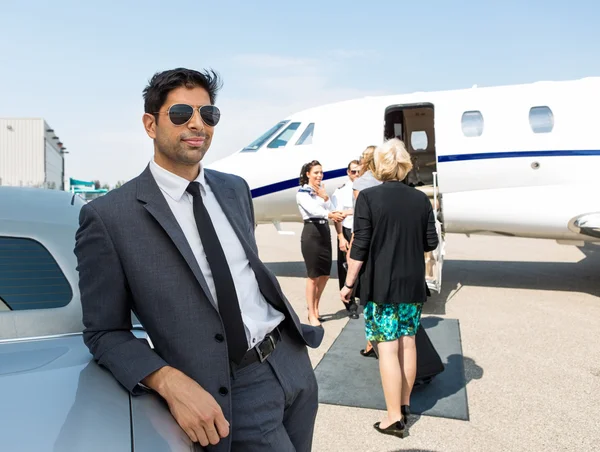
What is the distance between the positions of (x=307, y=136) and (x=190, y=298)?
7.35 metres

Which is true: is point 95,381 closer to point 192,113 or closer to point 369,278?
point 192,113

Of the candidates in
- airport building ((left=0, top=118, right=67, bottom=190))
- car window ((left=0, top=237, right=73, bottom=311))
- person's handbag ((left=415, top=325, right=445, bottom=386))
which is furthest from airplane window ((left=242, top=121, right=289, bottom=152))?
airport building ((left=0, top=118, right=67, bottom=190))

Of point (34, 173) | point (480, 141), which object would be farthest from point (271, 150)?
point (34, 173)

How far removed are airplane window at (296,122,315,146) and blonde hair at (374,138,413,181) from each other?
5.37m

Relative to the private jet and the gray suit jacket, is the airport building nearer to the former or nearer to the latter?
the private jet

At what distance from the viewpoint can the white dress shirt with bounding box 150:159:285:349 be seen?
154 cm

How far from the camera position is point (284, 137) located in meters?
8.62

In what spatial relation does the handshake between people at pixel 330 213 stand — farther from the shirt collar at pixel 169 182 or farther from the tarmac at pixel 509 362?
the shirt collar at pixel 169 182

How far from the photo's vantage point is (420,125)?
11.6 meters

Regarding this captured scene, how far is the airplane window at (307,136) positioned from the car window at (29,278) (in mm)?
6837

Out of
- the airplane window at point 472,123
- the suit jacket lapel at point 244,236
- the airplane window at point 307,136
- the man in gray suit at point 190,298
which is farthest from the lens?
the airplane window at point 307,136

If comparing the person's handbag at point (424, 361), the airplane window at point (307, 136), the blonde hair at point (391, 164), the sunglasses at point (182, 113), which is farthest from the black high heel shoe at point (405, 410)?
the airplane window at point (307, 136)

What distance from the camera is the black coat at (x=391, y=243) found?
311 centimetres

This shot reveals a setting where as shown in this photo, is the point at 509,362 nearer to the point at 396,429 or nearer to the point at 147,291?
the point at 396,429
